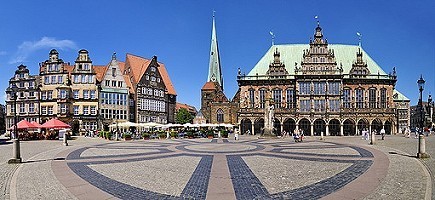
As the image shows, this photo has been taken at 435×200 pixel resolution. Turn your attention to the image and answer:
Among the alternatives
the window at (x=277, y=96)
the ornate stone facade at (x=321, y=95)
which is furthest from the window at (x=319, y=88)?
the window at (x=277, y=96)

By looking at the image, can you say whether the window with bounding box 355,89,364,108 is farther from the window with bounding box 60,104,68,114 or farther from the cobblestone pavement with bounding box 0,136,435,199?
the window with bounding box 60,104,68,114

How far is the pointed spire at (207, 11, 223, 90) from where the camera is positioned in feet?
350

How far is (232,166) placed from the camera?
46.8 feet

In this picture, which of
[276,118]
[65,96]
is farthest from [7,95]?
[276,118]

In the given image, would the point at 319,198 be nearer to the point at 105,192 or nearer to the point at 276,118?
the point at 105,192

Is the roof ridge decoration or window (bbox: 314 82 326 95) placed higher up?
the roof ridge decoration

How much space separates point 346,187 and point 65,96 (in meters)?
50.7

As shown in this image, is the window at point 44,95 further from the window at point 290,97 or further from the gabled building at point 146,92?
the window at point 290,97

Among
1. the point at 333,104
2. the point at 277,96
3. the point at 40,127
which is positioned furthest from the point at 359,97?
the point at 40,127

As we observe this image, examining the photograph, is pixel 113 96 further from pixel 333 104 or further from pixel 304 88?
pixel 333 104

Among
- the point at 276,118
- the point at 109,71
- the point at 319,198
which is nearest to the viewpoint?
Result: the point at 319,198

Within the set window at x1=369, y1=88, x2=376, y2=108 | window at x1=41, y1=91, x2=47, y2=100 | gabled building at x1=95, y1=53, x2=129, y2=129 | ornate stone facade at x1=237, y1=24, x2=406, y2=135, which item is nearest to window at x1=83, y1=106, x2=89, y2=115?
gabled building at x1=95, y1=53, x2=129, y2=129

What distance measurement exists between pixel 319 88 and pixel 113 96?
122 feet

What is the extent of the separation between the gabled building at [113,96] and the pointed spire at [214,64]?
163ft
